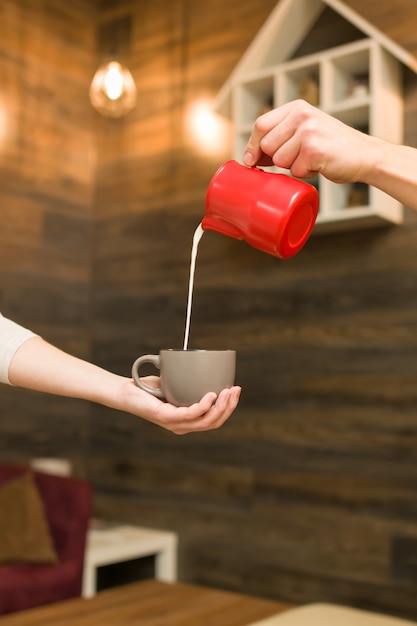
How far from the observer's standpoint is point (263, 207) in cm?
126

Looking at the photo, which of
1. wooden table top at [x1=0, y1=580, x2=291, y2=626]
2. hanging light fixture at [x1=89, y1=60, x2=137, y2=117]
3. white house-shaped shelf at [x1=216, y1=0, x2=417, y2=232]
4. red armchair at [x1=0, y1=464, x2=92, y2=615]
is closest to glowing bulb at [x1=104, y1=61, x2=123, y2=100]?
hanging light fixture at [x1=89, y1=60, x2=137, y2=117]

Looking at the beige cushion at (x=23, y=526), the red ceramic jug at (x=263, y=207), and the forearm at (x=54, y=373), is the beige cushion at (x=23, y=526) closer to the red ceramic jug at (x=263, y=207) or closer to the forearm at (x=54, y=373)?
the forearm at (x=54, y=373)

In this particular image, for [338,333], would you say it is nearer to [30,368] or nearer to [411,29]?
[411,29]

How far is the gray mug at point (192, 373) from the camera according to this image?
3.81 ft

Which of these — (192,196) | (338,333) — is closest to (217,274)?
(192,196)

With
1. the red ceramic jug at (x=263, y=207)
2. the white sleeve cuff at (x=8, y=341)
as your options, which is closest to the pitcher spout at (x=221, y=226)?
the red ceramic jug at (x=263, y=207)

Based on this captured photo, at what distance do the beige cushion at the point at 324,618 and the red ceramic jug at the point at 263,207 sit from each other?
100cm

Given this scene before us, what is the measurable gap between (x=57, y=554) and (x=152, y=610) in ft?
2.86

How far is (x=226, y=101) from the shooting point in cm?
312

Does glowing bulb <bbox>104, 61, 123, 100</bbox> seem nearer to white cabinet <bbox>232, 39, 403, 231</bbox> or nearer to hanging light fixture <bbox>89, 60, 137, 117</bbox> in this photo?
hanging light fixture <bbox>89, 60, 137, 117</bbox>

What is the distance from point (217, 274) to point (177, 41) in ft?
3.80

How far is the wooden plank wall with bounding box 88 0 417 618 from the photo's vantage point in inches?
111

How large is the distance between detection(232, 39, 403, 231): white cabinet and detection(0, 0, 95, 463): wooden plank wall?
43.1 inches

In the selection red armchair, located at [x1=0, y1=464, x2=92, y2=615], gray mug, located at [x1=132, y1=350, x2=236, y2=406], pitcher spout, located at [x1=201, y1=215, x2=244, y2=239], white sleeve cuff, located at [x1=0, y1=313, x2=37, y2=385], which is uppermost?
pitcher spout, located at [x1=201, y1=215, x2=244, y2=239]
